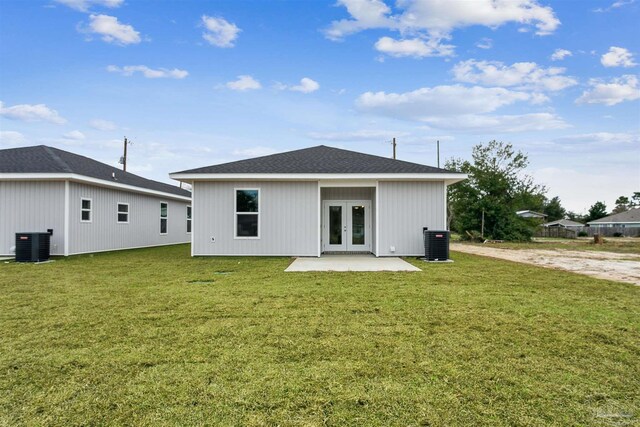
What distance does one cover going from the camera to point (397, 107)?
861 inches

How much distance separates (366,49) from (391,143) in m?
15.3

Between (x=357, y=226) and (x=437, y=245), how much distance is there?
3.45 m

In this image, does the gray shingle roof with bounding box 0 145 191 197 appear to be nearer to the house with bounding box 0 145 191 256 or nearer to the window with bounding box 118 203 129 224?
the house with bounding box 0 145 191 256

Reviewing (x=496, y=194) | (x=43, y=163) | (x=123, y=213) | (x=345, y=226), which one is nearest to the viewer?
(x=43, y=163)

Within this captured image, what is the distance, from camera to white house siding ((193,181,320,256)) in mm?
11883

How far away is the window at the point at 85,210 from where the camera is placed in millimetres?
12688

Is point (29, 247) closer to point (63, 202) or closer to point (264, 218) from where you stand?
point (63, 202)

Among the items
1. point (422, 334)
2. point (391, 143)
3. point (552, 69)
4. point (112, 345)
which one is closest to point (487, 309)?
point (422, 334)

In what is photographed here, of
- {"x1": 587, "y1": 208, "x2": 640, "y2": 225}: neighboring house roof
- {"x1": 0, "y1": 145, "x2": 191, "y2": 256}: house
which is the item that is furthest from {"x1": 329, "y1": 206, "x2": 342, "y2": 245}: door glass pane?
{"x1": 587, "y1": 208, "x2": 640, "y2": 225}: neighboring house roof

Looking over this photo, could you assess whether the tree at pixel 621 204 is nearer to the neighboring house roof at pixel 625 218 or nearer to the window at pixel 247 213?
the neighboring house roof at pixel 625 218

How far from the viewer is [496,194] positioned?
82.1 feet

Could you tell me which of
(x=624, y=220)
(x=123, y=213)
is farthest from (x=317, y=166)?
(x=624, y=220)

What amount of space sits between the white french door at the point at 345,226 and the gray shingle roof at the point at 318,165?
61.5 inches

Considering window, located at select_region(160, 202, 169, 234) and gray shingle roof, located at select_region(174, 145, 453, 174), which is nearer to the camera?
gray shingle roof, located at select_region(174, 145, 453, 174)
